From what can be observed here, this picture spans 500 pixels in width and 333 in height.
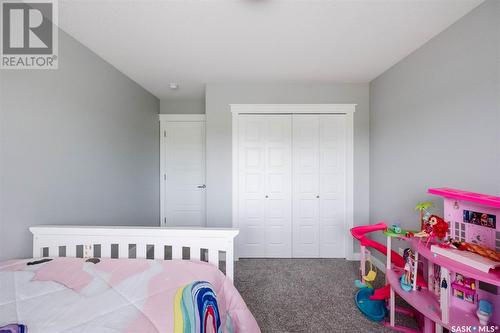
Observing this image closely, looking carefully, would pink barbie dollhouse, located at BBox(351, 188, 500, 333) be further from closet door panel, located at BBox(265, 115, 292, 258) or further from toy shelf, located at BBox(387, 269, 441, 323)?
closet door panel, located at BBox(265, 115, 292, 258)

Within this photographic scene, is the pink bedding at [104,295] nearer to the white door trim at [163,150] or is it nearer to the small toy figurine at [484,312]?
the small toy figurine at [484,312]

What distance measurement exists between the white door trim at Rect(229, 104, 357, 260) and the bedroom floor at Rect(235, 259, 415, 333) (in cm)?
53

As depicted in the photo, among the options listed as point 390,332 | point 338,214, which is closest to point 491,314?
point 390,332

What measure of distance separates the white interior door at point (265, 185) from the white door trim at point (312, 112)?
69 millimetres

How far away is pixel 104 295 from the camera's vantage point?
90cm

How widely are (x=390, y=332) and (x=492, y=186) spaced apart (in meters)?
1.29

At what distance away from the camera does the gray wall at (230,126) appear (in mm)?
2650

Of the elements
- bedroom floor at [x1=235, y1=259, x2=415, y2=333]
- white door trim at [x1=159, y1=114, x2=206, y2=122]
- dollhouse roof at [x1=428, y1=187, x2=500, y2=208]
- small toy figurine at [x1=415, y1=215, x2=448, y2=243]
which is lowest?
bedroom floor at [x1=235, y1=259, x2=415, y2=333]

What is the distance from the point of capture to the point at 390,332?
58.6 inches

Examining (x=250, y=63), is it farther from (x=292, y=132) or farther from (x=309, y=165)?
(x=309, y=165)

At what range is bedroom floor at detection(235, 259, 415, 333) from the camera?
5.09ft

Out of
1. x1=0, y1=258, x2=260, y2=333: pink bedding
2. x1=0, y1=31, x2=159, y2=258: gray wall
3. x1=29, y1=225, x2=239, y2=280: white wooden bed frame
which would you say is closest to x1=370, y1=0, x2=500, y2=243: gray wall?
x1=29, y1=225, x2=239, y2=280: white wooden bed frame

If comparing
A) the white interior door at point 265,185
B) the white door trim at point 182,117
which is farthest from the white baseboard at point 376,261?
the white door trim at point 182,117

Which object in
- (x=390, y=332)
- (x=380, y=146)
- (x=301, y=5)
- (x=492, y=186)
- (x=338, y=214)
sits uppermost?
(x=301, y=5)
